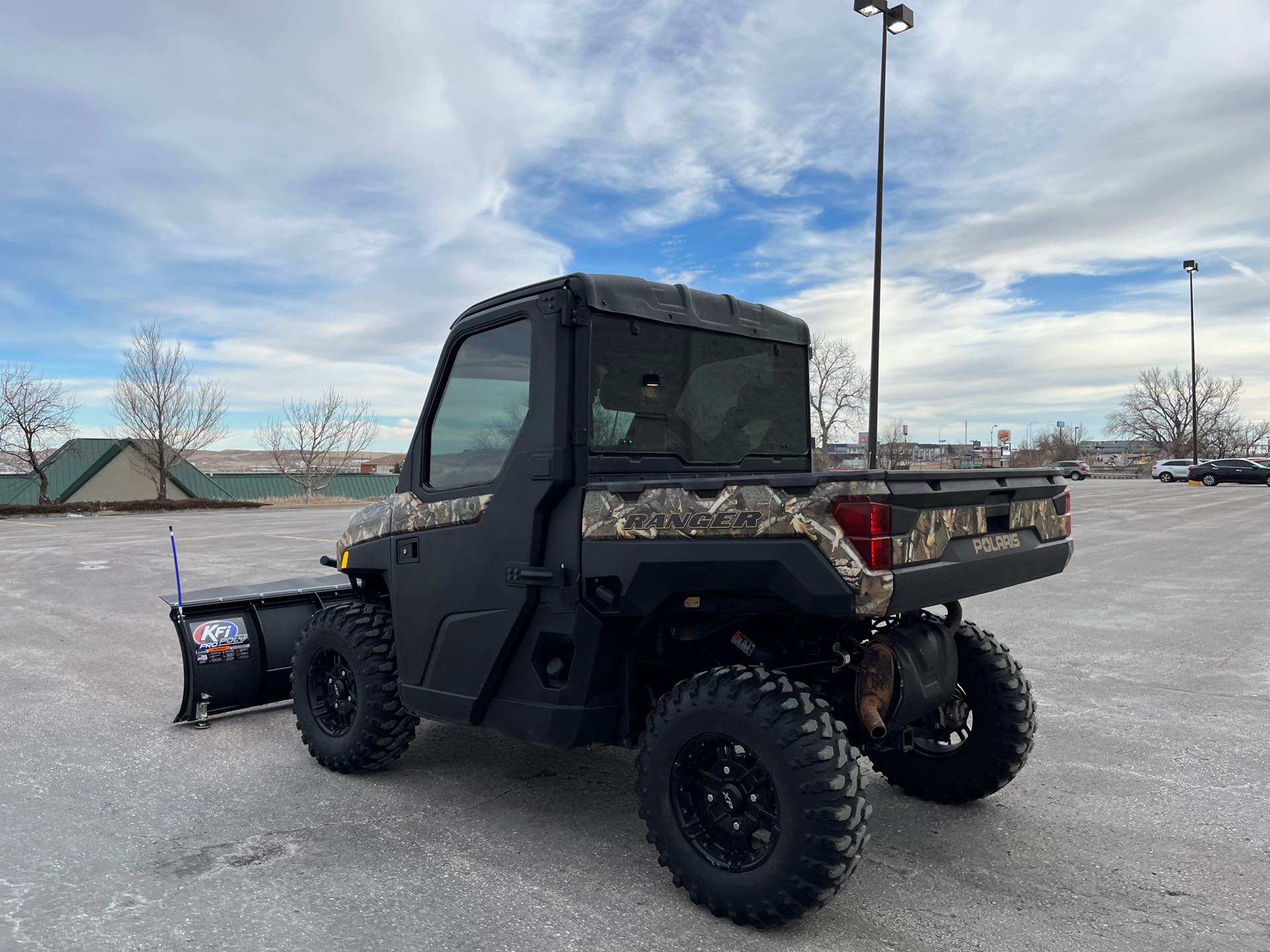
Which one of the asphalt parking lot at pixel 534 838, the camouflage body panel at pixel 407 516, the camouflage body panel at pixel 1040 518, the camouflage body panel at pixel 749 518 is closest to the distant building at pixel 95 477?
the asphalt parking lot at pixel 534 838

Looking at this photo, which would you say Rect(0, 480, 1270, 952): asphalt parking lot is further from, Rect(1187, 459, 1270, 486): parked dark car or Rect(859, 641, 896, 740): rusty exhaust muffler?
Rect(1187, 459, 1270, 486): parked dark car

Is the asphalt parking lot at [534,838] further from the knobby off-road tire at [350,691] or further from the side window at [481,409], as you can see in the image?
the side window at [481,409]

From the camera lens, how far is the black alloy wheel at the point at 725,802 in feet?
10.9

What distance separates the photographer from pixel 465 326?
4.37m

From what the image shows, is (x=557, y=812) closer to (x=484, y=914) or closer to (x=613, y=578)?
(x=484, y=914)

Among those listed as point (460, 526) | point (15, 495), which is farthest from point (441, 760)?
point (15, 495)

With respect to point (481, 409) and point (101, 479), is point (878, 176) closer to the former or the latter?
point (481, 409)

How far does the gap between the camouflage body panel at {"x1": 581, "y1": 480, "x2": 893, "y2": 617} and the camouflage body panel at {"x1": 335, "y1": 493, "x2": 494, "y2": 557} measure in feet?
2.22

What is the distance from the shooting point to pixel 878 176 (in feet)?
63.3

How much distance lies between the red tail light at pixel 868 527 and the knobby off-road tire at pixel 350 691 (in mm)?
2586

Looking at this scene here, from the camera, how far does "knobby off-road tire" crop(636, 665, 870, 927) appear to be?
311 cm

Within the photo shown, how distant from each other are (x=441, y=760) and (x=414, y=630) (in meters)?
1.10

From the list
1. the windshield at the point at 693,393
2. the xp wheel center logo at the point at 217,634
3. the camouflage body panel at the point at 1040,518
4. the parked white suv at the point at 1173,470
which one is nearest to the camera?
the camouflage body panel at the point at 1040,518

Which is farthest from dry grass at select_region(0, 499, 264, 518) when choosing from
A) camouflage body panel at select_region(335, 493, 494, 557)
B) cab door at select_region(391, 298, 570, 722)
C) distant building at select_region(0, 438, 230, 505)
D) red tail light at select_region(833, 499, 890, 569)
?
red tail light at select_region(833, 499, 890, 569)
